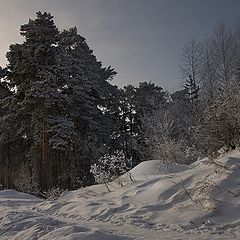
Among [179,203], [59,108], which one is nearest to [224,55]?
[59,108]

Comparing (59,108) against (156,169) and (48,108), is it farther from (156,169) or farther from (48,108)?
(156,169)

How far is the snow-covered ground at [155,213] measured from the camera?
647 centimetres

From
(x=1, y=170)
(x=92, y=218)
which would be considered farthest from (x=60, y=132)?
(x=92, y=218)

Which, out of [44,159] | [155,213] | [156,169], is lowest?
[155,213]

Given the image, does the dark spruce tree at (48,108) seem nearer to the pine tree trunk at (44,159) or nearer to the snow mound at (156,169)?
the pine tree trunk at (44,159)

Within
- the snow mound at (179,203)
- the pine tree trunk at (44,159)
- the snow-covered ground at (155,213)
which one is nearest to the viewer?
the snow-covered ground at (155,213)

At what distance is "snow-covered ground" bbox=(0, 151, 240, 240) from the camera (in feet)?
21.2

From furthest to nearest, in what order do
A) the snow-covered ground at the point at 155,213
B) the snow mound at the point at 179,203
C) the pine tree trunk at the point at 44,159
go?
the pine tree trunk at the point at 44,159 → the snow mound at the point at 179,203 → the snow-covered ground at the point at 155,213

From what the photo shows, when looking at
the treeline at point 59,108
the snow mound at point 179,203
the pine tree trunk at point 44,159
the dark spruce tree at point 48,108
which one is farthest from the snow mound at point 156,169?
the pine tree trunk at point 44,159

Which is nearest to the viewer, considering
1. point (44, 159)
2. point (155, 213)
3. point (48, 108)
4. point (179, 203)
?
point (155, 213)

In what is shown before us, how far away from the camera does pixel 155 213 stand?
312 inches

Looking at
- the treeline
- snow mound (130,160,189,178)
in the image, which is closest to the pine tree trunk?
the treeline

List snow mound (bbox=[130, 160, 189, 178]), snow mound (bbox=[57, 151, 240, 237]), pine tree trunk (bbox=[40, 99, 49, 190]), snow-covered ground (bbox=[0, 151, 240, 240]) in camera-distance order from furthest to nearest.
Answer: pine tree trunk (bbox=[40, 99, 49, 190])
snow mound (bbox=[130, 160, 189, 178])
snow mound (bbox=[57, 151, 240, 237])
snow-covered ground (bbox=[0, 151, 240, 240])

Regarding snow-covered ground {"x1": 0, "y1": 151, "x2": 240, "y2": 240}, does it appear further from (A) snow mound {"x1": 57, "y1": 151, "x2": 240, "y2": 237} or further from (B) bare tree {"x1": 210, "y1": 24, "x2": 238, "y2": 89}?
(B) bare tree {"x1": 210, "y1": 24, "x2": 238, "y2": 89}
